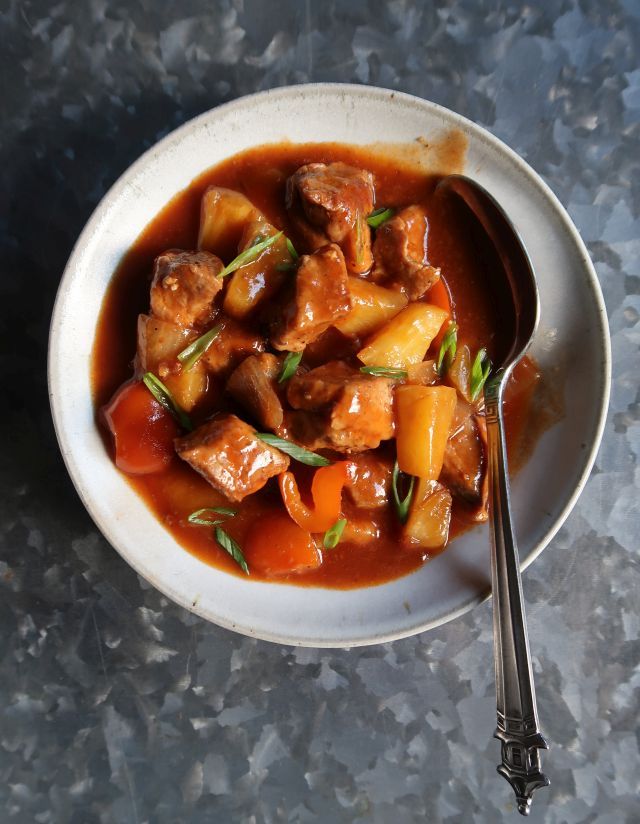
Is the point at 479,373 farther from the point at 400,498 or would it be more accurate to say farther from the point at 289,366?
the point at 289,366

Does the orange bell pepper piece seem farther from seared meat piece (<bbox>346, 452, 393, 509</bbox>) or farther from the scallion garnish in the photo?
the scallion garnish

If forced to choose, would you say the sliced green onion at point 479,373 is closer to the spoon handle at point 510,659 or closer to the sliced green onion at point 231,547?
the spoon handle at point 510,659

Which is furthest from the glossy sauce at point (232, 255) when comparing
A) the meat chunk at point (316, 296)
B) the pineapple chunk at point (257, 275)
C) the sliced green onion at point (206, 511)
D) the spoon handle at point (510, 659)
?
the meat chunk at point (316, 296)

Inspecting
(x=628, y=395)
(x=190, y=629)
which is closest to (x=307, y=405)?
(x=190, y=629)

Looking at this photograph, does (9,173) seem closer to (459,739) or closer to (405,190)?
(405,190)

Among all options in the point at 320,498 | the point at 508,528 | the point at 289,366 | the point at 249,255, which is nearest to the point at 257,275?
the point at 249,255

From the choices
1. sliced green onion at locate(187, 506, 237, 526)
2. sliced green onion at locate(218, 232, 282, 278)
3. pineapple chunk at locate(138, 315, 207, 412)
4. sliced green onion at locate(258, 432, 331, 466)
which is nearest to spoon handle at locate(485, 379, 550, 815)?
sliced green onion at locate(258, 432, 331, 466)
